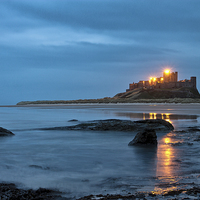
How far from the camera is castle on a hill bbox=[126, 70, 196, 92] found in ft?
510

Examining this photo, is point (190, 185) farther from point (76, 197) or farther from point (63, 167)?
point (63, 167)

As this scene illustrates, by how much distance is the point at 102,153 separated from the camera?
6457mm

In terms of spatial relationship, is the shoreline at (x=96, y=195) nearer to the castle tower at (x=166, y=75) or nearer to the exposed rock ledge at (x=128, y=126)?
the exposed rock ledge at (x=128, y=126)

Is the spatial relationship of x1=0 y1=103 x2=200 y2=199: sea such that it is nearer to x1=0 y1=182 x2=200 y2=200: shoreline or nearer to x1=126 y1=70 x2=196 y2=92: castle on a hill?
x1=0 y1=182 x2=200 y2=200: shoreline

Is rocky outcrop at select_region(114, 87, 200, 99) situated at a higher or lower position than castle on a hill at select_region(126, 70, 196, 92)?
lower

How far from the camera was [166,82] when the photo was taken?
514 feet

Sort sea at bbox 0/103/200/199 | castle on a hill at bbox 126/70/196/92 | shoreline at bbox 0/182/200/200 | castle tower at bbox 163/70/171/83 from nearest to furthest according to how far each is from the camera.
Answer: shoreline at bbox 0/182/200/200 < sea at bbox 0/103/200/199 < castle on a hill at bbox 126/70/196/92 < castle tower at bbox 163/70/171/83

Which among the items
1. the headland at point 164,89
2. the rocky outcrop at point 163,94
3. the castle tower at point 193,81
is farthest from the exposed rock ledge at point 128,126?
the castle tower at point 193,81

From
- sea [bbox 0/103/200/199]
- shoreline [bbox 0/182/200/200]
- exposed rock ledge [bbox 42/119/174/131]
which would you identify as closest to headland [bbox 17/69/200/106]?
exposed rock ledge [bbox 42/119/174/131]

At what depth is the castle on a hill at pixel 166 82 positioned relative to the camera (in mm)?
155500

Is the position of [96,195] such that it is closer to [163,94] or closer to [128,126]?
[128,126]

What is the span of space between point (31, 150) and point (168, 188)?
4.02 metres

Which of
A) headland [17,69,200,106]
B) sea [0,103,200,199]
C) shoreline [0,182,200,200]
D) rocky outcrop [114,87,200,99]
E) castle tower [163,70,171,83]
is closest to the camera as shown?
shoreline [0,182,200,200]

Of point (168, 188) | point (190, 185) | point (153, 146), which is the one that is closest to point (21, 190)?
point (168, 188)
